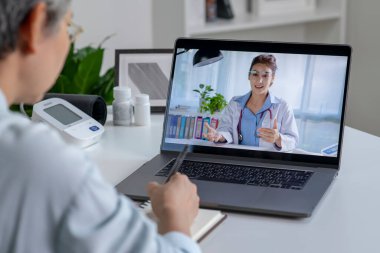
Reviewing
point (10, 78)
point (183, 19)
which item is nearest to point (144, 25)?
point (183, 19)

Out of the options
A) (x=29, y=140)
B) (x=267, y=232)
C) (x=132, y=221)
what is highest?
(x=29, y=140)

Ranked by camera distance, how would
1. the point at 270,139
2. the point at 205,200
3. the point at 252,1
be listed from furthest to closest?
the point at 252,1 < the point at 270,139 < the point at 205,200

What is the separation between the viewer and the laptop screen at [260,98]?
177 cm

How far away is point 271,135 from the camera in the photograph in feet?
5.87

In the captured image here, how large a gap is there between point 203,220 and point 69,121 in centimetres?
69

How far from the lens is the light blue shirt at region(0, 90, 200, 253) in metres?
0.95

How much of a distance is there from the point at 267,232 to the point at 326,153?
0.41m

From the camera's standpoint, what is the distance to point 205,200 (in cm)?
156

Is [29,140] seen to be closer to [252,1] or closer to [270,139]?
[270,139]

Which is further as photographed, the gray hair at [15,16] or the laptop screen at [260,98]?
the laptop screen at [260,98]

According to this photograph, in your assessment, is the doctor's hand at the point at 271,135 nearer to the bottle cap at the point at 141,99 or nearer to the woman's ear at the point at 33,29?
the bottle cap at the point at 141,99

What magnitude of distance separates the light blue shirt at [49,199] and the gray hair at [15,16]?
0.33ft

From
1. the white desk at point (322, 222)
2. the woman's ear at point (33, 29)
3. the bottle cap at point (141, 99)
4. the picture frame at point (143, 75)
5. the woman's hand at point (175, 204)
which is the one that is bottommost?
the white desk at point (322, 222)

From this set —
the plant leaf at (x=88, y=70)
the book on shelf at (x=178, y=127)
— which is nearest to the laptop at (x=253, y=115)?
the book on shelf at (x=178, y=127)
